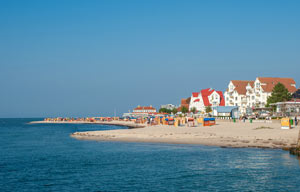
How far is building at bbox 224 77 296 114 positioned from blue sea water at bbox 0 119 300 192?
74229 millimetres

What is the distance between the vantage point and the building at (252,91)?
10444cm

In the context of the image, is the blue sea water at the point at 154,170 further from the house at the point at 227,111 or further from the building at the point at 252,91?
the building at the point at 252,91

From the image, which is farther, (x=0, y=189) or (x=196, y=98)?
(x=196, y=98)

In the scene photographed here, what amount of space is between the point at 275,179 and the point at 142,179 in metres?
8.23

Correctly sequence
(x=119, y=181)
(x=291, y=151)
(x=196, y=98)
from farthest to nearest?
(x=196, y=98) < (x=291, y=151) < (x=119, y=181)

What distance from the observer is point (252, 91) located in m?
109

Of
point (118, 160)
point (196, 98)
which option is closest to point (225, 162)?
point (118, 160)

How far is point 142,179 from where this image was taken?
22500 millimetres

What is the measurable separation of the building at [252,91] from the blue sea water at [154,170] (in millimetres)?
74229

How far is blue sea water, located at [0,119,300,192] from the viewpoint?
20.6 m

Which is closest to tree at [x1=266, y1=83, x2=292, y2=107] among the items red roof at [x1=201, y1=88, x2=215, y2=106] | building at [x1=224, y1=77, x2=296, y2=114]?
building at [x1=224, y1=77, x2=296, y2=114]

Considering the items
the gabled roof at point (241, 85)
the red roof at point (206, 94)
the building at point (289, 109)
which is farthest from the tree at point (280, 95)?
the red roof at point (206, 94)

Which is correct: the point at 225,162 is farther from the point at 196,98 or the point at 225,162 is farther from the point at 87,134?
the point at 196,98

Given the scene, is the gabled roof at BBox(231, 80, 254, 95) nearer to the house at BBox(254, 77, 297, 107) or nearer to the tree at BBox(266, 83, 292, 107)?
the house at BBox(254, 77, 297, 107)
